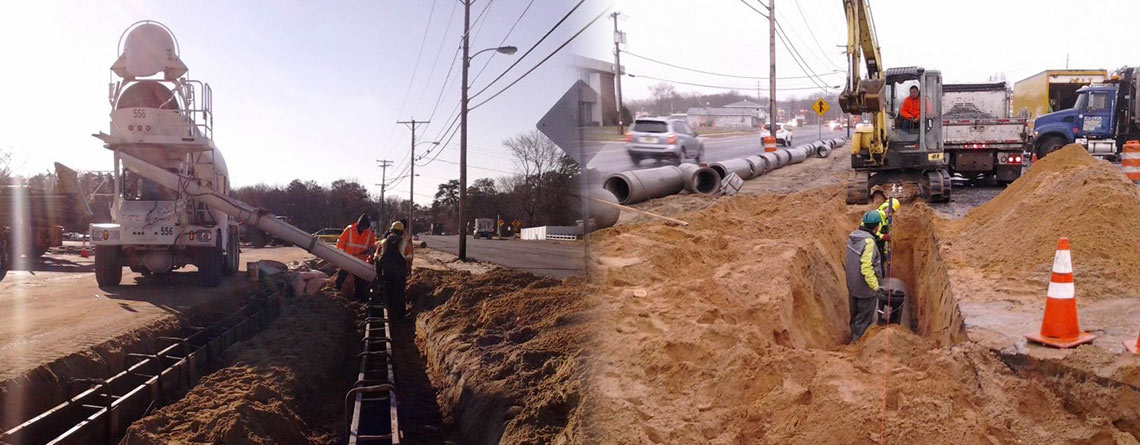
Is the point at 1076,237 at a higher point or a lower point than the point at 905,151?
lower

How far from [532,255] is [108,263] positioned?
7.29 meters

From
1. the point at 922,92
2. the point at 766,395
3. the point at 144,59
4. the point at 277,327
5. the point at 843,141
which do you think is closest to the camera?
the point at 766,395

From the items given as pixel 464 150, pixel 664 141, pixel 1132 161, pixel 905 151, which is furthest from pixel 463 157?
pixel 1132 161

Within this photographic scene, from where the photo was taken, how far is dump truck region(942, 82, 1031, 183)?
63.1 feet

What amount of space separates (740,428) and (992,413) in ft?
4.75

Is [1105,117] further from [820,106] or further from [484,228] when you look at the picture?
[484,228]

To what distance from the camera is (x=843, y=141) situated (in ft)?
154

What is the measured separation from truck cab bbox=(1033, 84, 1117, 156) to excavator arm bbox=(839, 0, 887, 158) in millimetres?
10749

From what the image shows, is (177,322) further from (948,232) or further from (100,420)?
(948,232)

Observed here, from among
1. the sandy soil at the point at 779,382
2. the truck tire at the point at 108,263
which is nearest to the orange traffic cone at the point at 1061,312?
the sandy soil at the point at 779,382

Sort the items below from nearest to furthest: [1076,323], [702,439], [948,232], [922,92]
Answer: [702,439] → [1076,323] → [948,232] → [922,92]

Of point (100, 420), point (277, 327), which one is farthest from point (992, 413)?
point (277, 327)

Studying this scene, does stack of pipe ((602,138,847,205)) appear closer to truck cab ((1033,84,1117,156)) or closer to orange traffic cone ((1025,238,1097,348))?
orange traffic cone ((1025,238,1097,348))

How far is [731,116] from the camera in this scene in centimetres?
2450
